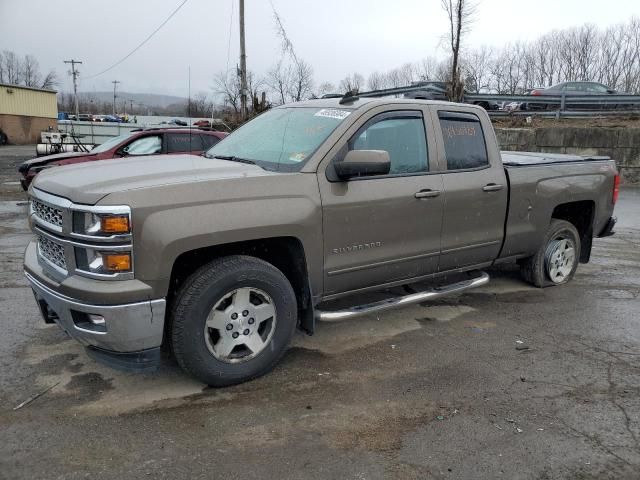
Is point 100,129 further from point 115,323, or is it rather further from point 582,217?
point 115,323

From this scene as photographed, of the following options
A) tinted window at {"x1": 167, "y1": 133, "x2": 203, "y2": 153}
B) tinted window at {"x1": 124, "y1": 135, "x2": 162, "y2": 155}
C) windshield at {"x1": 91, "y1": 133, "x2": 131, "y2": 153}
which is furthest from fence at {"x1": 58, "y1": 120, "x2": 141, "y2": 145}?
tinted window at {"x1": 167, "y1": 133, "x2": 203, "y2": 153}

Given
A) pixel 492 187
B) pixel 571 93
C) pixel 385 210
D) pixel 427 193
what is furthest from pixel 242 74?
pixel 385 210

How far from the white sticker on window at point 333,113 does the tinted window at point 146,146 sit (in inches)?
249

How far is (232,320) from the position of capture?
3445 millimetres

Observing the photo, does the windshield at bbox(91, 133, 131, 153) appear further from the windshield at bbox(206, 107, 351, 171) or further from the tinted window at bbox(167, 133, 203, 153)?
the windshield at bbox(206, 107, 351, 171)

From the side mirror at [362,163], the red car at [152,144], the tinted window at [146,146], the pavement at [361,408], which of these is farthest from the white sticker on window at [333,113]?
the tinted window at [146,146]

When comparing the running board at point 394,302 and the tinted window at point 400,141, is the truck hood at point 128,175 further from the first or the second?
the running board at point 394,302

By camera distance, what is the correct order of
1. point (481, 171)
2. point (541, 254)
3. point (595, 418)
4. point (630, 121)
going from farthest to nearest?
point (630, 121), point (541, 254), point (481, 171), point (595, 418)

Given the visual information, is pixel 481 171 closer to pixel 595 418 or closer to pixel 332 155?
pixel 332 155

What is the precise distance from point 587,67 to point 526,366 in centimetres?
5680

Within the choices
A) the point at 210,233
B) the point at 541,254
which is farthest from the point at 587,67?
the point at 210,233

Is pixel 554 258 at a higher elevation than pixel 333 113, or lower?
lower

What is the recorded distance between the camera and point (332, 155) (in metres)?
3.80

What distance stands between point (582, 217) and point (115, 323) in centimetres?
525
